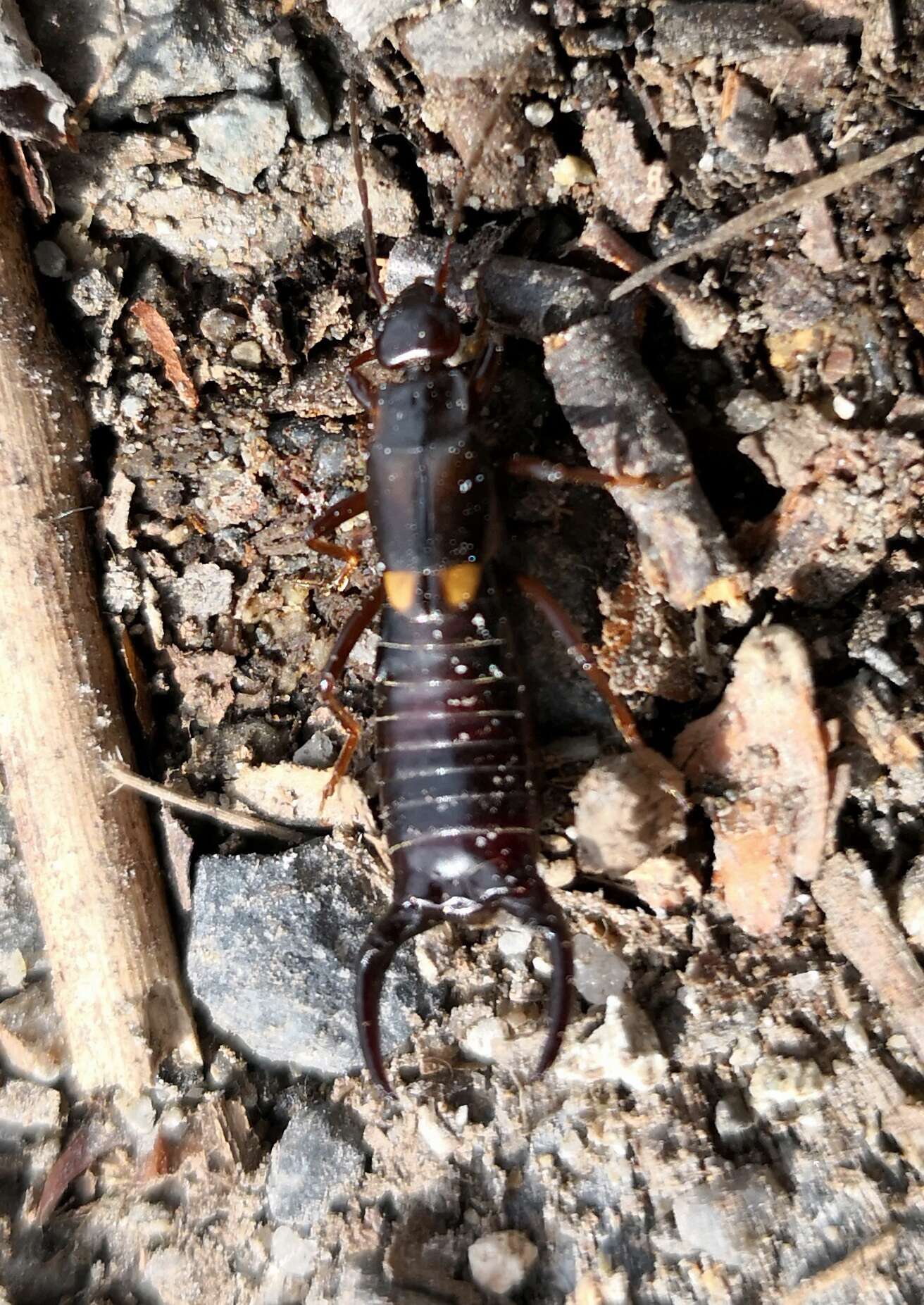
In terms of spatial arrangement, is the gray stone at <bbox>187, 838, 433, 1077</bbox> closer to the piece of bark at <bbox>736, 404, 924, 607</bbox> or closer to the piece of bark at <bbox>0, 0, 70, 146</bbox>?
the piece of bark at <bbox>736, 404, 924, 607</bbox>

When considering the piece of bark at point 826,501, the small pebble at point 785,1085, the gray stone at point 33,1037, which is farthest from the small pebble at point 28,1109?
the piece of bark at point 826,501

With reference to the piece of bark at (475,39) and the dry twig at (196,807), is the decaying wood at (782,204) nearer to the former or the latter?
the piece of bark at (475,39)

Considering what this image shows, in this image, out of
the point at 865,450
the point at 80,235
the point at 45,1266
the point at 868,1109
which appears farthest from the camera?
the point at 80,235

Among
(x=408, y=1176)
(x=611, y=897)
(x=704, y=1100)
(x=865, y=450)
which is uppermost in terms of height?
(x=865, y=450)

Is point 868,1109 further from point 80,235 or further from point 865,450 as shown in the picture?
point 80,235

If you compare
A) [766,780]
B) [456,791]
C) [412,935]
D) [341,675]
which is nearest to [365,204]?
[341,675]

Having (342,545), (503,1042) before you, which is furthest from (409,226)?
(503,1042)
